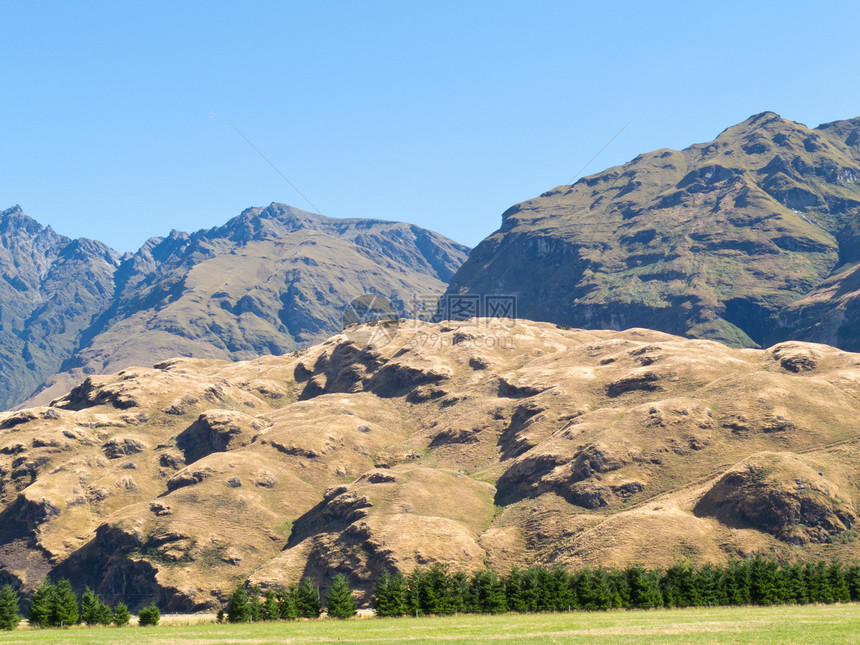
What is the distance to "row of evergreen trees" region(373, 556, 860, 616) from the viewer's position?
9612 centimetres

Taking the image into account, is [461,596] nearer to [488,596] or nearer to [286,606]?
[488,596]

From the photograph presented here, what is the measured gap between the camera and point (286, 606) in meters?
97.6

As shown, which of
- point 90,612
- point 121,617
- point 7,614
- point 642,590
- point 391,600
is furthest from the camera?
point 642,590

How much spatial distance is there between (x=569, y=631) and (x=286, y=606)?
47.7m

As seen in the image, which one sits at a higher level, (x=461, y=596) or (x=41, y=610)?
(x=41, y=610)

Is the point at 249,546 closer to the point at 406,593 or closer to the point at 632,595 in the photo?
the point at 406,593

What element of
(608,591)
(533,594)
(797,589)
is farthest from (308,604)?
(797,589)

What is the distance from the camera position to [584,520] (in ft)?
545

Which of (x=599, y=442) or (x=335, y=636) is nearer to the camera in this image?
(x=335, y=636)

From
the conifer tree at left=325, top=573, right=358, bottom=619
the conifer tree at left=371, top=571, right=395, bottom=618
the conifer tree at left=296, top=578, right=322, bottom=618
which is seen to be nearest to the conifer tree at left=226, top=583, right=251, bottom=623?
the conifer tree at left=296, top=578, right=322, bottom=618

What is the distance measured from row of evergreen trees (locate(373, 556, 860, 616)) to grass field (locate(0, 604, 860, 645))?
11203 millimetres

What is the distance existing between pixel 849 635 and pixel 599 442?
138894 millimetres

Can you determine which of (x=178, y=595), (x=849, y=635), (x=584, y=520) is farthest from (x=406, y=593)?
(x=178, y=595)

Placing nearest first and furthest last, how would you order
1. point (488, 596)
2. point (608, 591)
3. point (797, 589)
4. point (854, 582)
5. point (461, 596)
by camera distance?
1. point (488, 596)
2. point (461, 596)
3. point (608, 591)
4. point (797, 589)
5. point (854, 582)
